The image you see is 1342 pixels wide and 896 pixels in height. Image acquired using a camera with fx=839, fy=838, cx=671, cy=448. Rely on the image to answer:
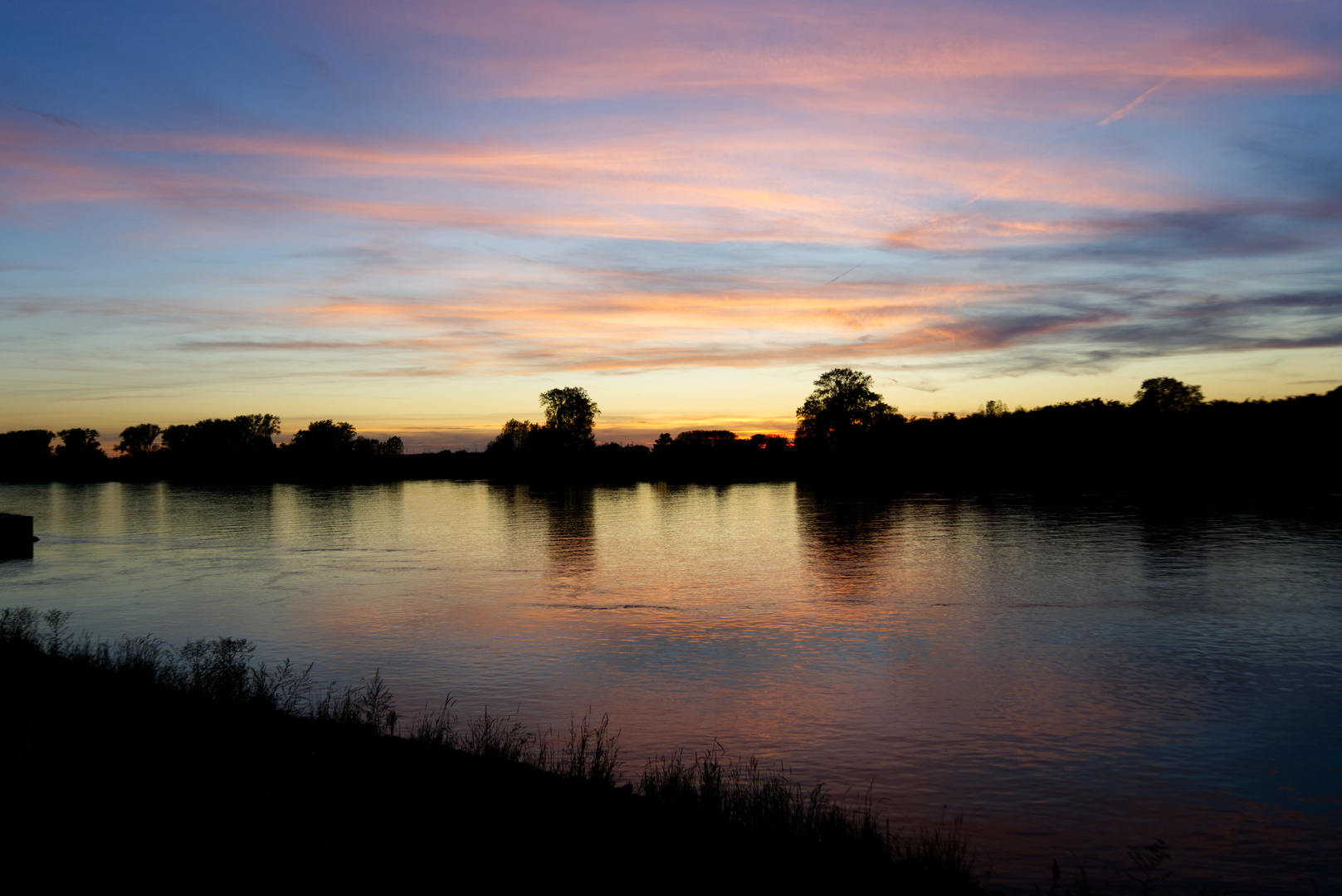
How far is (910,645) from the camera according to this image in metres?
30.0

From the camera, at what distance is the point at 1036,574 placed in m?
46.3

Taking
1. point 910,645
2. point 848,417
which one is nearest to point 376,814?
point 910,645

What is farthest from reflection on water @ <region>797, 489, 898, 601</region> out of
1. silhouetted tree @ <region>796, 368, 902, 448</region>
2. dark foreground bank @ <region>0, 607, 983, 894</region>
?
silhouetted tree @ <region>796, 368, 902, 448</region>

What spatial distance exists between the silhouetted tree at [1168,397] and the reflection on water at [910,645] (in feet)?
355

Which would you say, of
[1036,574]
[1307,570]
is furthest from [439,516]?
[1307,570]

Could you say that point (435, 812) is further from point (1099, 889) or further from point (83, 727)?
point (1099, 889)

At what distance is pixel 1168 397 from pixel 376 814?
199m

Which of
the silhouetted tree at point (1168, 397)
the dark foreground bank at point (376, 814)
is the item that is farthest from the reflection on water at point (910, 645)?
the silhouetted tree at point (1168, 397)

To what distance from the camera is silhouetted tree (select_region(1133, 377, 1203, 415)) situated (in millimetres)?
173750

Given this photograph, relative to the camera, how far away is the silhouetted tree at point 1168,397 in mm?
173750

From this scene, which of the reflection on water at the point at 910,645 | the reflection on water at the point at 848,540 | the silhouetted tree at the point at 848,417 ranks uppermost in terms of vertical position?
the silhouetted tree at the point at 848,417

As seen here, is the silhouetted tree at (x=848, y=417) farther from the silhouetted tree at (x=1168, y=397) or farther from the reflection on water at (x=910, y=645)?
the reflection on water at (x=910, y=645)

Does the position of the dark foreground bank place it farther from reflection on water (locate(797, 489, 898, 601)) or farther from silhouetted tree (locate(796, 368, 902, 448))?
silhouetted tree (locate(796, 368, 902, 448))

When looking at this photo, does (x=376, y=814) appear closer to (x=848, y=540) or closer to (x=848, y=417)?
(x=848, y=540)
